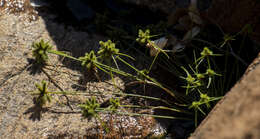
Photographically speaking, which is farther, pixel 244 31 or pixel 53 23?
pixel 53 23

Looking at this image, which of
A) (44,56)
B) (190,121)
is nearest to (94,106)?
(44,56)

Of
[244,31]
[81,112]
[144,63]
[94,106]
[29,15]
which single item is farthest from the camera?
[29,15]

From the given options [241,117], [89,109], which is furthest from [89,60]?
[241,117]

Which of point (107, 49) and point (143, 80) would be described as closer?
point (107, 49)

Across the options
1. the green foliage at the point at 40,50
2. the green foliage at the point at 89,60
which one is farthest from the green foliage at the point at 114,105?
the green foliage at the point at 40,50

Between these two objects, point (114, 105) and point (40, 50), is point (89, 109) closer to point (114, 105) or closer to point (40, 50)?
point (114, 105)

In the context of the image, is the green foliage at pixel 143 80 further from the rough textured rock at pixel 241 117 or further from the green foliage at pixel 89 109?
the rough textured rock at pixel 241 117

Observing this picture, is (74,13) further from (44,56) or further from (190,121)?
(190,121)

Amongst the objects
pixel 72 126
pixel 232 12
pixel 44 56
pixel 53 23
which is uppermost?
pixel 53 23
